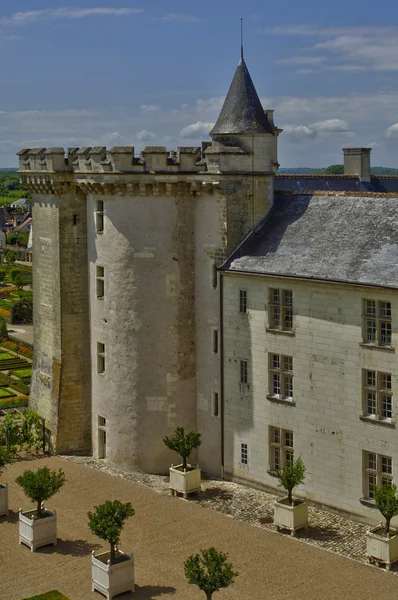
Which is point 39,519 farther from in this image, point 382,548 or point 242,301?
point 242,301

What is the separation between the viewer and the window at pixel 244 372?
34062 millimetres

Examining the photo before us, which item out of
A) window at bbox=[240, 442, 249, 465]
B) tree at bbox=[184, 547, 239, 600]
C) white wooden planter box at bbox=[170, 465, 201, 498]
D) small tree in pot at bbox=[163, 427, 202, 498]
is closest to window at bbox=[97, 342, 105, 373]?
small tree in pot at bbox=[163, 427, 202, 498]

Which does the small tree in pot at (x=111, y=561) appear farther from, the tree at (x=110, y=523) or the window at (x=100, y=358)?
the window at (x=100, y=358)

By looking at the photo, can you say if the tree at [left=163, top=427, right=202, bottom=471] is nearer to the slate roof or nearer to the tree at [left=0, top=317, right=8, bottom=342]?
the slate roof

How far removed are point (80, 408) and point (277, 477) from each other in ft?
36.5

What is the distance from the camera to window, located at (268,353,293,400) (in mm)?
32406

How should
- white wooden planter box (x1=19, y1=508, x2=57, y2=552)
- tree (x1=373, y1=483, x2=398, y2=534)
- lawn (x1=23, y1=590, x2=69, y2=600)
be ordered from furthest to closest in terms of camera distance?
white wooden planter box (x1=19, y1=508, x2=57, y2=552) → tree (x1=373, y1=483, x2=398, y2=534) → lawn (x1=23, y1=590, x2=69, y2=600)

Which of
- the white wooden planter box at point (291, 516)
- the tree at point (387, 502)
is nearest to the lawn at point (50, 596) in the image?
the white wooden planter box at point (291, 516)

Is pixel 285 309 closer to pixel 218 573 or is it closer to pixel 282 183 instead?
pixel 218 573

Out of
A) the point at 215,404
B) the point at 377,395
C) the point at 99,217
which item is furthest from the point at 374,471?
the point at 99,217

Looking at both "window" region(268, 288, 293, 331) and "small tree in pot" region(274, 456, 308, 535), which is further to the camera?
"window" region(268, 288, 293, 331)

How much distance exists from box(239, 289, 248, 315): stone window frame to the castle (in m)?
0.07

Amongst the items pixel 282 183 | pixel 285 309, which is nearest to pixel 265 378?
pixel 285 309

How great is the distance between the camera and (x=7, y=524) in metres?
31.0
